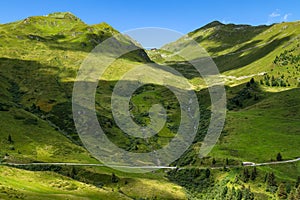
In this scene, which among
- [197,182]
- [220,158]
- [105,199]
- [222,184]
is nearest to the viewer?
[105,199]

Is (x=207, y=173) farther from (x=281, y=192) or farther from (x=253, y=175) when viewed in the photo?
(x=281, y=192)

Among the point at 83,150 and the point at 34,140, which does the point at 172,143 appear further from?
the point at 34,140

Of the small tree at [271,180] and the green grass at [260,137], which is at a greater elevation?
the green grass at [260,137]

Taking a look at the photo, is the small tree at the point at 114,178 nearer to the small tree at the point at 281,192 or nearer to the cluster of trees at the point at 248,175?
the cluster of trees at the point at 248,175

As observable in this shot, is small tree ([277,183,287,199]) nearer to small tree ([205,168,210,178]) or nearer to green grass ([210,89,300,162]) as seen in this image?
green grass ([210,89,300,162])

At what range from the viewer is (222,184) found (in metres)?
119

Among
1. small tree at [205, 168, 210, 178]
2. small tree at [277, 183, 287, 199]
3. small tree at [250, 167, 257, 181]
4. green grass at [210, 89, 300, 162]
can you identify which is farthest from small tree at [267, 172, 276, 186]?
small tree at [205, 168, 210, 178]

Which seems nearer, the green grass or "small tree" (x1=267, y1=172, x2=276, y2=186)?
"small tree" (x1=267, y1=172, x2=276, y2=186)

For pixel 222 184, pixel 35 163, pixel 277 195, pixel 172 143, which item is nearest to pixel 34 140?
pixel 35 163

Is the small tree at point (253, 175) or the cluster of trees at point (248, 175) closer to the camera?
the cluster of trees at point (248, 175)

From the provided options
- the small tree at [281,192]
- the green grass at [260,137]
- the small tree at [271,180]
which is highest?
the green grass at [260,137]

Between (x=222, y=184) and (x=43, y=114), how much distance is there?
11316 centimetres

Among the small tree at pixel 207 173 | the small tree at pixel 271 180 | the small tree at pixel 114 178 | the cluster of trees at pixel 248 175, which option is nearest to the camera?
the small tree at pixel 271 180

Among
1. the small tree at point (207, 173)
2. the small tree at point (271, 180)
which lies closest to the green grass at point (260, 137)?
the small tree at point (207, 173)
